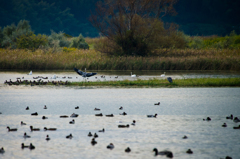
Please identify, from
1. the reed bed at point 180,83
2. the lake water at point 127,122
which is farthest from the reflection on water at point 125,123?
the reed bed at point 180,83

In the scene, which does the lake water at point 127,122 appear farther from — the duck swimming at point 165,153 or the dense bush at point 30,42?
the dense bush at point 30,42

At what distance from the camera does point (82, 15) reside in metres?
111

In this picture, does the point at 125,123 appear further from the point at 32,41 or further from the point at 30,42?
the point at 32,41

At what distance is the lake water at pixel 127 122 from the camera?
7156 mm

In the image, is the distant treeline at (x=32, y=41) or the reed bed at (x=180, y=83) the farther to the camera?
the distant treeline at (x=32, y=41)

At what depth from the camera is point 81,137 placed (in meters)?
8.16

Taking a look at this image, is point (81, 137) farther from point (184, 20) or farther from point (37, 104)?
point (184, 20)

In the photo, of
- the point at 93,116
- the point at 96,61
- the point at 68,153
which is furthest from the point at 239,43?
the point at 68,153

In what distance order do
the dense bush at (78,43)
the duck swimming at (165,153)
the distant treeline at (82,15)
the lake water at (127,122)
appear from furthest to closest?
1. the distant treeline at (82,15)
2. the dense bush at (78,43)
3. the lake water at (127,122)
4. the duck swimming at (165,153)

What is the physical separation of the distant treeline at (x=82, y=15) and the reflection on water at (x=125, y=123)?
83.9 metres

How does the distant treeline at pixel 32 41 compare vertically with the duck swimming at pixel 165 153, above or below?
above


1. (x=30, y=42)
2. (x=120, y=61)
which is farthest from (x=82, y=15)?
(x=120, y=61)

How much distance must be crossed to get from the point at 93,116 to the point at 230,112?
4.36m

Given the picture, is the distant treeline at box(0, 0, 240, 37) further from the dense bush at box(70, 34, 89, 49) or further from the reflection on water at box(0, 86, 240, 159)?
the reflection on water at box(0, 86, 240, 159)
